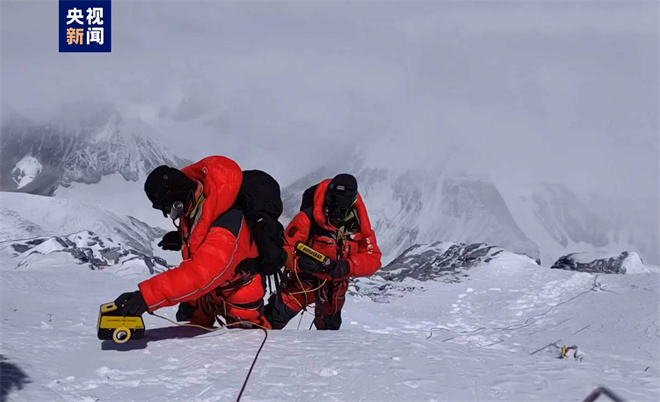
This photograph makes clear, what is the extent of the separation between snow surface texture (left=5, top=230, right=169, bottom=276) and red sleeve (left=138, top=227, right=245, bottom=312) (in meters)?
6.94

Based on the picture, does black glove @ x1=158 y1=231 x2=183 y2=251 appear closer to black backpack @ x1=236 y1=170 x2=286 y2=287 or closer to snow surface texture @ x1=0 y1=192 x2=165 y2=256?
black backpack @ x1=236 y1=170 x2=286 y2=287

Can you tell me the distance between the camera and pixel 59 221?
51.2 ft

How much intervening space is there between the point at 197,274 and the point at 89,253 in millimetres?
7569

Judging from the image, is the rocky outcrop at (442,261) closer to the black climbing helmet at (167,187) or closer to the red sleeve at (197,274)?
the red sleeve at (197,274)

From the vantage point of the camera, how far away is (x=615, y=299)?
1130 centimetres

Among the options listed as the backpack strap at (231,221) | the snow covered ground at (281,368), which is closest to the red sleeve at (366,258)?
the snow covered ground at (281,368)

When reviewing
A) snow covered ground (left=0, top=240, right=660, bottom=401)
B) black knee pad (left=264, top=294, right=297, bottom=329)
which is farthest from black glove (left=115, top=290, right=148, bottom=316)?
black knee pad (left=264, top=294, right=297, bottom=329)

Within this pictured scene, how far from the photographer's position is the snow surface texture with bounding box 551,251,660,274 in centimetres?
1383

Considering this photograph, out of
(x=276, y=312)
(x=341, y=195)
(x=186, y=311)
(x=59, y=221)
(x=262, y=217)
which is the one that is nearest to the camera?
(x=262, y=217)

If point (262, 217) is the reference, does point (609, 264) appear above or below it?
below

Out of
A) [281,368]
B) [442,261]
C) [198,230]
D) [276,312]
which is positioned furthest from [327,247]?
[442,261]

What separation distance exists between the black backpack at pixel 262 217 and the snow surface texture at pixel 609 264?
36.4ft

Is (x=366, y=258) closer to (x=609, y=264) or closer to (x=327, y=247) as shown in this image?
(x=327, y=247)

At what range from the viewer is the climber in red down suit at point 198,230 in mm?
4016
